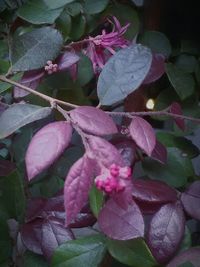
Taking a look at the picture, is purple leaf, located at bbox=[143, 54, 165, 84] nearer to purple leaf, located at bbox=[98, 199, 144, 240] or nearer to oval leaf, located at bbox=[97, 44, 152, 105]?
oval leaf, located at bbox=[97, 44, 152, 105]

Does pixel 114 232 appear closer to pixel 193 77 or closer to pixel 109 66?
pixel 109 66

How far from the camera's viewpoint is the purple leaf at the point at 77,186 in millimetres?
395

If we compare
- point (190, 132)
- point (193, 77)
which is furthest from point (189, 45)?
point (190, 132)

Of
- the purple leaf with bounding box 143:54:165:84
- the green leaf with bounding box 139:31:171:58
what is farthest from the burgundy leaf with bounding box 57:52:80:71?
the green leaf with bounding box 139:31:171:58

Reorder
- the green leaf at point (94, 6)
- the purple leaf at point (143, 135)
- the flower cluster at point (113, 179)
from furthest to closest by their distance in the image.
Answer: the green leaf at point (94, 6) → the purple leaf at point (143, 135) → the flower cluster at point (113, 179)

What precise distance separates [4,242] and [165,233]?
0.22 metres

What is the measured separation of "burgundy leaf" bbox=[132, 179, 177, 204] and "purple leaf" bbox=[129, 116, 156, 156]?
92 millimetres

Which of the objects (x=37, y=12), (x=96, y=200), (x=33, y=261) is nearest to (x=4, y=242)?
(x=33, y=261)

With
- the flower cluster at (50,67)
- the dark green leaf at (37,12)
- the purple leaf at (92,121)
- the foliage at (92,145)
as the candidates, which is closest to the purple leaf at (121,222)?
the foliage at (92,145)

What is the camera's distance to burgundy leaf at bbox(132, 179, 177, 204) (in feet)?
1.83

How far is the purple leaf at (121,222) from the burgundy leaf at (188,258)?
11 centimetres

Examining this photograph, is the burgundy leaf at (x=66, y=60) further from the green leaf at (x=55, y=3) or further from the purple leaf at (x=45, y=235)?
the purple leaf at (x=45, y=235)

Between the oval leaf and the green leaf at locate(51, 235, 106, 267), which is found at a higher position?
the oval leaf

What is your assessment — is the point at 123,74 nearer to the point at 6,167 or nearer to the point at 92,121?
the point at 92,121
